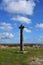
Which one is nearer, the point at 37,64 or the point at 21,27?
the point at 37,64

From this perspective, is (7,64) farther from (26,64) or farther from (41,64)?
(41,64)

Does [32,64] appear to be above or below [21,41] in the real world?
below

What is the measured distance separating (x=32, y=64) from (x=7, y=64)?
193 cm

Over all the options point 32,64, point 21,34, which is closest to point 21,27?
point 21,34

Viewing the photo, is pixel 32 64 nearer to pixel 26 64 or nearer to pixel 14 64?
pixel 26 64

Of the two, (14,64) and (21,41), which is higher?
(21,41)

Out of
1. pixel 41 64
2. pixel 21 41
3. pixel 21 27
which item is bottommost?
pixel 41 64

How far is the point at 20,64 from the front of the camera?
14.8 m

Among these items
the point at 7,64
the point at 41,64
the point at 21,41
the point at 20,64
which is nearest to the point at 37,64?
the point at 41,64

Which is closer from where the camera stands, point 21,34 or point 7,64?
point 7,64

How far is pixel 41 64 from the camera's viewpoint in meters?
15.1

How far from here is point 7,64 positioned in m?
14.8

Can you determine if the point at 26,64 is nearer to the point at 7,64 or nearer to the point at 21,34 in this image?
the point at 7,64

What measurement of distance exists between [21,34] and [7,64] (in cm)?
1380
